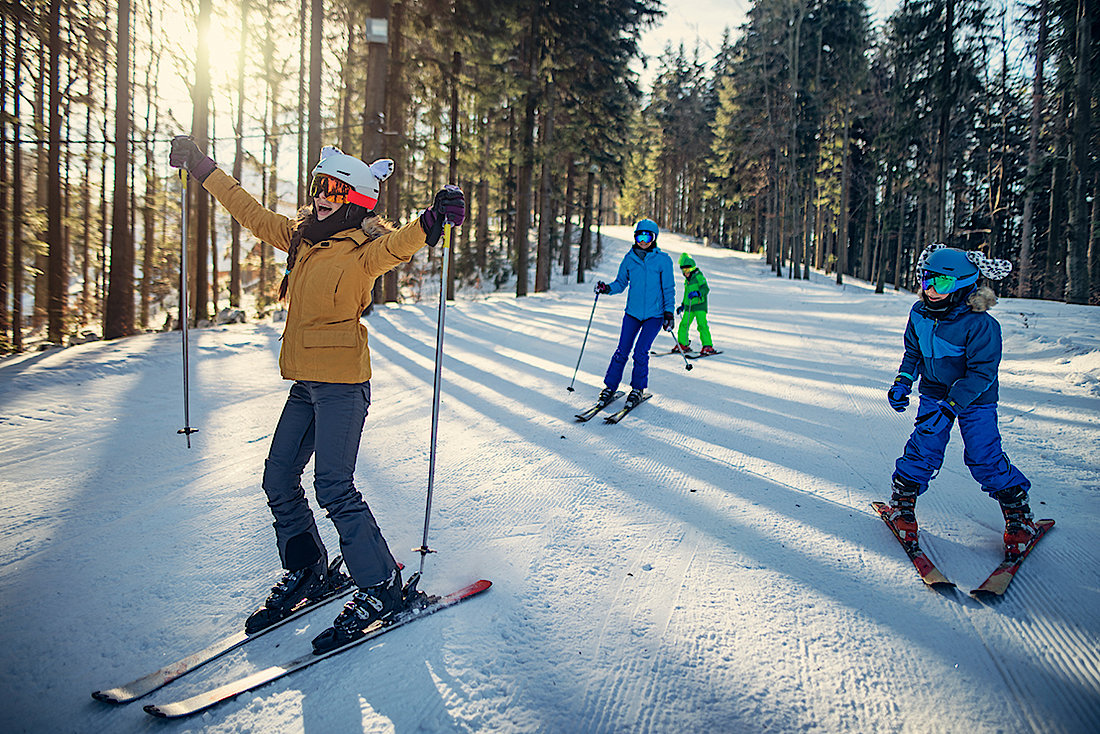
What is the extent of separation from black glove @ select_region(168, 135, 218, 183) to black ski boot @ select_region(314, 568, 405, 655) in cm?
244

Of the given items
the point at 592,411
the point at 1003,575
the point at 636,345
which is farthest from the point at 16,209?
the point at 1003,575

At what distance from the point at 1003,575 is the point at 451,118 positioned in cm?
1717

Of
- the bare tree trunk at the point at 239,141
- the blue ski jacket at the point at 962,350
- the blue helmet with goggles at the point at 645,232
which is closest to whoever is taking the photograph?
the blue ski jacket at the point at 962,350

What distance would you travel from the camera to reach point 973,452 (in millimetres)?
3441

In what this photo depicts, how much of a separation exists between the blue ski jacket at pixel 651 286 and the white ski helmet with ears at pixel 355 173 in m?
4.22

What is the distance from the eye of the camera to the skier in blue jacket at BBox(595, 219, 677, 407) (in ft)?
22.0

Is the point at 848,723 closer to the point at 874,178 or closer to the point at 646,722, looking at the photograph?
the point at 646,722

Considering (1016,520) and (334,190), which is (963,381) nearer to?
(1016,520)

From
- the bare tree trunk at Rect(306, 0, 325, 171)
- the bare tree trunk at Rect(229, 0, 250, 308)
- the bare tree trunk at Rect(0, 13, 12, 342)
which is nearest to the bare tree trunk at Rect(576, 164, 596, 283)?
the bare tree trunk at Rect(229, 0, 250, 308)

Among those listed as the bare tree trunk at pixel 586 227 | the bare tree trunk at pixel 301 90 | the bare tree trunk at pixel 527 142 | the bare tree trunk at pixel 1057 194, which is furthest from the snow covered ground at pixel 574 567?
the bare tree trunk at pixel 586 227

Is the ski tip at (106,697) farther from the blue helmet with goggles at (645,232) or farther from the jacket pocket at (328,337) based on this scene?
the blue helmet with goggles at (645,232)

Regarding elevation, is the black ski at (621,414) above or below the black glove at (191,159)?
below

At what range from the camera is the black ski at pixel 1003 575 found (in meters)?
3.03

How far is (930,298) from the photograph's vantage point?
3389mm
